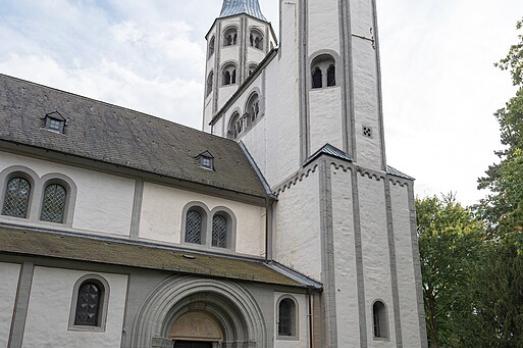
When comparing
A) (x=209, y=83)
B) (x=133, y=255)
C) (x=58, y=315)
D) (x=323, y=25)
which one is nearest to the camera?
(x=58, y=315)

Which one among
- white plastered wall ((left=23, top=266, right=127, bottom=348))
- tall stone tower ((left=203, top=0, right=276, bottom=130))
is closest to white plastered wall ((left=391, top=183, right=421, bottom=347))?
white plastered wall ((left=23, top=266, right=127, bottom=348))

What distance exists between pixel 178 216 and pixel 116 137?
4.27 m

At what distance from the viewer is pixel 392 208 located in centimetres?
1934

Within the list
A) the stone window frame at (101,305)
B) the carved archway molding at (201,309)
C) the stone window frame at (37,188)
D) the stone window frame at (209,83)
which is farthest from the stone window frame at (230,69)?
the stone window frame at (101,305)

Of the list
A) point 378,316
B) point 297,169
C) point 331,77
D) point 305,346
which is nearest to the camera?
point 305,346

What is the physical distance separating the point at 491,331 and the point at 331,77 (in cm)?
1154

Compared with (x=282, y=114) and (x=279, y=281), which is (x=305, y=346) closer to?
(x=279, y=281)

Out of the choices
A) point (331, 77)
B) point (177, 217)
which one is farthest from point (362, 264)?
point (331, 77)

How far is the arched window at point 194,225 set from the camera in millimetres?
19000

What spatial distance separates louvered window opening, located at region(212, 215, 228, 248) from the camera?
63.8ft

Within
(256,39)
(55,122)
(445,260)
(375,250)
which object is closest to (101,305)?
→ (55,122)

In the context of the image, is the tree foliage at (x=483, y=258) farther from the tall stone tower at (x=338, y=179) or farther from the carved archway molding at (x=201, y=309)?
the carved archway molding at (x=201, y=309)

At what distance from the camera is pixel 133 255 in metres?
15.5

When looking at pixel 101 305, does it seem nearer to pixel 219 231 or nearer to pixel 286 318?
pixel 286 318
